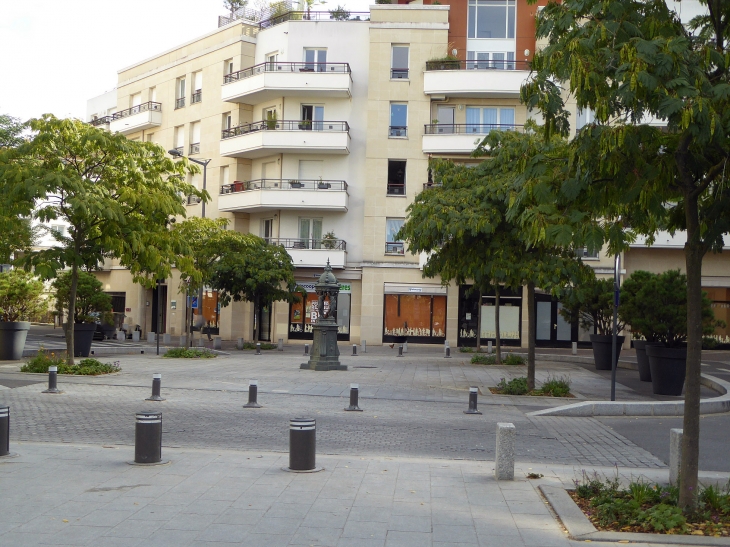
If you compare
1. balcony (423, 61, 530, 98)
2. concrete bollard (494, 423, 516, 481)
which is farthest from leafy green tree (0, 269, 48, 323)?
balcony (423, 61, 530, 98)

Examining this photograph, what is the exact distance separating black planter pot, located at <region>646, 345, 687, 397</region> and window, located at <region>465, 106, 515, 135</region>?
23751mm

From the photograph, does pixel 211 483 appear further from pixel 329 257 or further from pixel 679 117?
pixel 329 257

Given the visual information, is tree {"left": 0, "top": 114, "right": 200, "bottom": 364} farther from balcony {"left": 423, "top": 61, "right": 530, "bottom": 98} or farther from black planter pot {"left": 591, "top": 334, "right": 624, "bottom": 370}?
balcony {"left": 423, "top": 61, "right": 530, "bottom": 98}

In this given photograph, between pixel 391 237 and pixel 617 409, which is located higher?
pixel 391 237

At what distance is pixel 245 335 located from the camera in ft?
148

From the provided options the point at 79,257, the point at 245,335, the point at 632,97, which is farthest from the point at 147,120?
the point at 632,97

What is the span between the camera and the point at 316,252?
41.6 metres

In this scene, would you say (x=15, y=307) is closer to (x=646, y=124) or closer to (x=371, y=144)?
(x=371, y=144)

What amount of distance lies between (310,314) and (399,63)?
→ 47.7 ft

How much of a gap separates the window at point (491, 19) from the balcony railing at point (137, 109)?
815 inches

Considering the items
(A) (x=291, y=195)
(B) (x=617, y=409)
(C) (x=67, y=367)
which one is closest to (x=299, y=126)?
(A) (x=291, y=195)

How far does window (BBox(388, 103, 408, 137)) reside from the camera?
41688mm

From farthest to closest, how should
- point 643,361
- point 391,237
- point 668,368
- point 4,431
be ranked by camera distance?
point 391,237 < point 643,361 < point 668,368 < point 4,431

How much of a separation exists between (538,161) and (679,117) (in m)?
1.61
